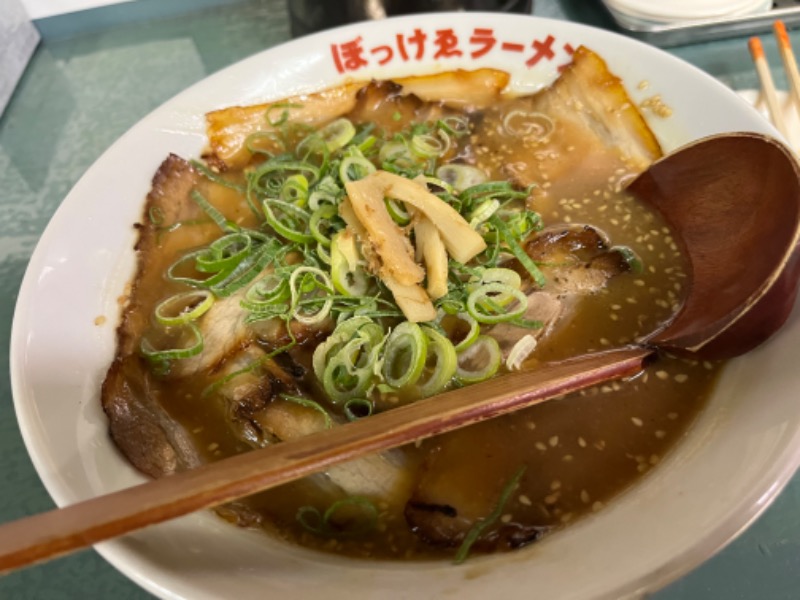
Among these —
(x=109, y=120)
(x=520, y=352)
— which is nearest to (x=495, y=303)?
(x=520, y=352)

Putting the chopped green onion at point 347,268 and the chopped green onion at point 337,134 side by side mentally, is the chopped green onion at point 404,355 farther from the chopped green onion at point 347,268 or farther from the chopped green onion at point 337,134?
the chopped green onion at point 337,134

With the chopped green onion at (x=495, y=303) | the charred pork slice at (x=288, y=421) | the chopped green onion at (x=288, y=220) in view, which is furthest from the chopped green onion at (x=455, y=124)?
the charred pork slice at (x=288, y=421)

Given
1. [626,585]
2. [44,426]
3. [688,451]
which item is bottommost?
[688,451]

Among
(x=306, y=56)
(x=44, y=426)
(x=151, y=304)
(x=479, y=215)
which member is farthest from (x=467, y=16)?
(x=44, y=426)

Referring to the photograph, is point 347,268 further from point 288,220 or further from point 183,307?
point 183,307

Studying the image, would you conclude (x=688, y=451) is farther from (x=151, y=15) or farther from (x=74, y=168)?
(x=151, y=15)

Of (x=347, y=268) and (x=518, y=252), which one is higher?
(x=347, y=268)

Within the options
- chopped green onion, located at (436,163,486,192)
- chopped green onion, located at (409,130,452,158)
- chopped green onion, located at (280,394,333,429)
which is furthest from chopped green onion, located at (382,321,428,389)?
chopped green onion, located at (409,130,452,158)
